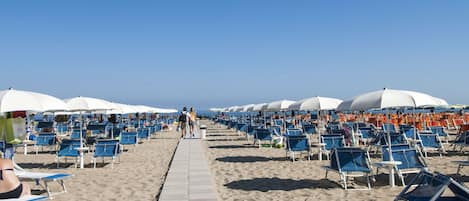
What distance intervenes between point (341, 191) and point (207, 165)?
3.84 metres

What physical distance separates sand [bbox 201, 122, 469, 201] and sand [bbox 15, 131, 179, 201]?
1.17 m

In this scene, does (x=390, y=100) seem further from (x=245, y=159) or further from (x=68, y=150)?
(x=68, y=150)

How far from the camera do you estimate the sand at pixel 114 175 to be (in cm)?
707

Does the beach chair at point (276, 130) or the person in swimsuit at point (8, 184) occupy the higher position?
the beach chair at point (276, 130)

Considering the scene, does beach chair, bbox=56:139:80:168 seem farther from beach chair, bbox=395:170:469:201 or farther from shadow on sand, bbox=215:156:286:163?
beach chair, bbox=395:170:469:201

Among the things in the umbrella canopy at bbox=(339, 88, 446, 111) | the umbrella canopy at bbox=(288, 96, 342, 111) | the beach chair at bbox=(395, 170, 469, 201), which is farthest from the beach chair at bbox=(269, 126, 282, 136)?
the beach chair at bbox=(395, 170, 469, 201)

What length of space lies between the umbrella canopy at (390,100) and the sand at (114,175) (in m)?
3.84

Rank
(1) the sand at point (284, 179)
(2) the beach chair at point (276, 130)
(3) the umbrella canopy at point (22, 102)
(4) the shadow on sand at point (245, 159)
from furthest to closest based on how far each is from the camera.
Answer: (2) the beach chair at point (276, 130) < (4) the shadow on sand at point (245, 159) < (1) the sand at point (284, 179) < (3) the umbrella canopy at point (22, 102)

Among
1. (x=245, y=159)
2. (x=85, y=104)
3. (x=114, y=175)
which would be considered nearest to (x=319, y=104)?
(x=245, y=159)

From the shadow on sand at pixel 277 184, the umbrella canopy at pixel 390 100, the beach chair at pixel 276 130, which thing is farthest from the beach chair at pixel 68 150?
the beach chair at pixel 276 130

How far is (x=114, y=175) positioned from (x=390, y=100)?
5.40 m

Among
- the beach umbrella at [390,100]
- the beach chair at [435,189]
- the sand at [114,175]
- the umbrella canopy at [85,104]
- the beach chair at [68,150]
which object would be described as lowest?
the sand at [114,175]

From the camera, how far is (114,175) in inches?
358

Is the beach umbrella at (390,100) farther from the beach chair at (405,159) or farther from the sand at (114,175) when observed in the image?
the sand at (114,175)
